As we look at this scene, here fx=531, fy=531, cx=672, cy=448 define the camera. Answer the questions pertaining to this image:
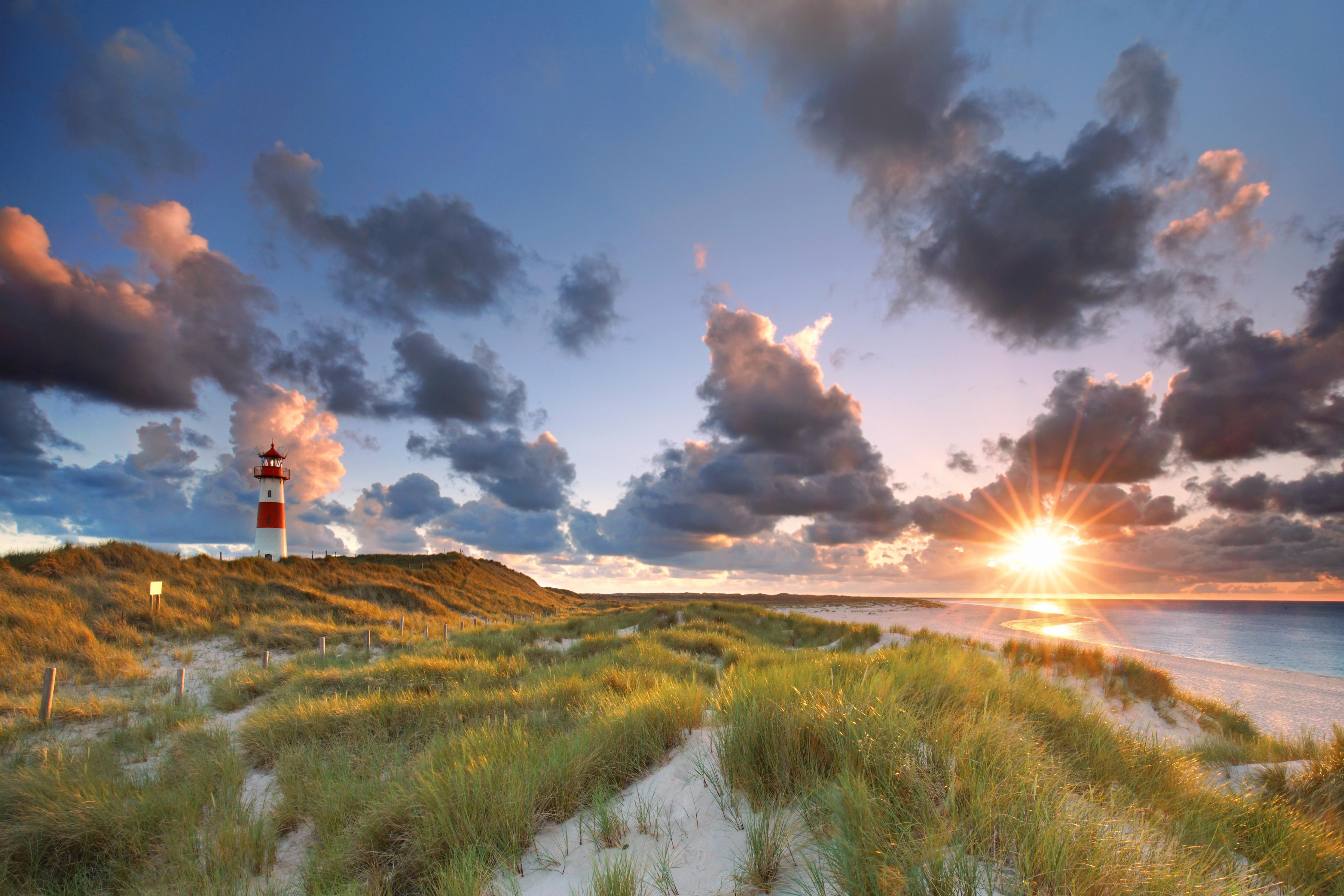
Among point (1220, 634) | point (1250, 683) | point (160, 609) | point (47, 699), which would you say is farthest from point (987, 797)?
point (1220, 634)

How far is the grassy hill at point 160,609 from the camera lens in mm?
12734

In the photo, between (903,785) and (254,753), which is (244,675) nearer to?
(254,753)

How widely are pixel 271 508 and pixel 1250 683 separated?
51.1m

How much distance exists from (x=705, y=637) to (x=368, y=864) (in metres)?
11.3

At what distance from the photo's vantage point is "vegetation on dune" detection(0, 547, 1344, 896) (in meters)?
2.56

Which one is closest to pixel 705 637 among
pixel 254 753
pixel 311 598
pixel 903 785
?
pixel 254 753

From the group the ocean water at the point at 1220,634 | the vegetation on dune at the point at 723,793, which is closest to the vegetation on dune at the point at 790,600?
the ocean water at the point at 1220,634

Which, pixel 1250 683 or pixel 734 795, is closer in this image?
pixel 734 795

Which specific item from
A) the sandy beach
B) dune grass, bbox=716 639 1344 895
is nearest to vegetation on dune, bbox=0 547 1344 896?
dune grass, bbox=716 639 1344 895

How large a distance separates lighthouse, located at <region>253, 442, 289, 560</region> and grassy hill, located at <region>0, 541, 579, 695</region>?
22.4 feet

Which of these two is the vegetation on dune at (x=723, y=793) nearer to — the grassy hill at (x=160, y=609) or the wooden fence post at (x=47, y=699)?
the wooden fence post at (x=47, y=699)

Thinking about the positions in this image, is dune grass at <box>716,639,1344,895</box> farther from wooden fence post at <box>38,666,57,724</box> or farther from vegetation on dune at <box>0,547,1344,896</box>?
wooden fence post at <box>38,666,57,724</box>

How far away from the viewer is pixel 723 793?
12.0ft

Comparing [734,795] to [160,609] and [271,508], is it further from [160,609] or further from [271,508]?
[271,508]
